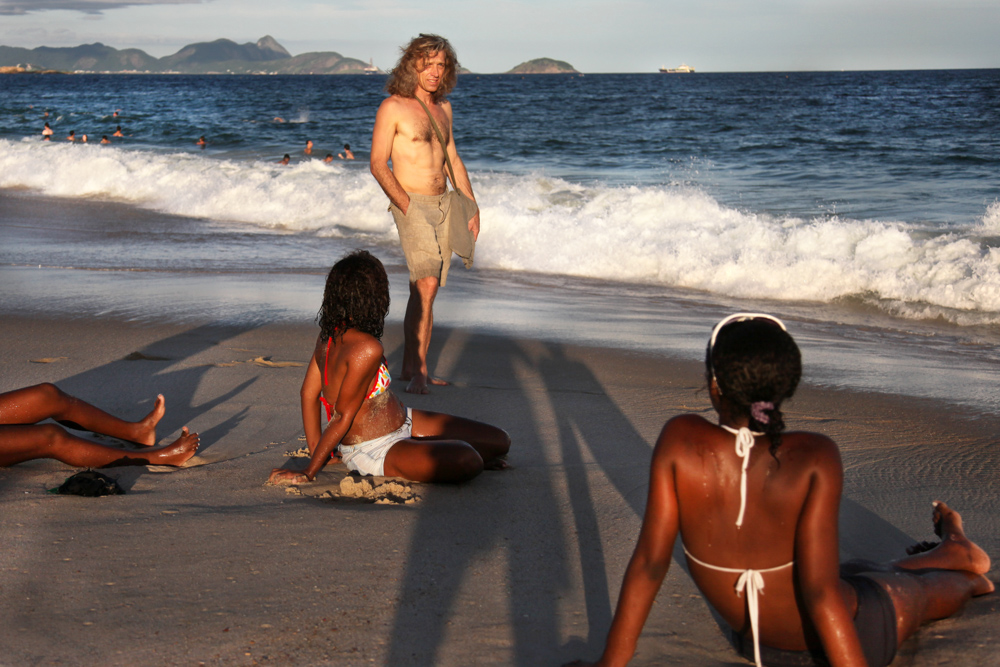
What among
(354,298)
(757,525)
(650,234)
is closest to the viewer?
(757,525)

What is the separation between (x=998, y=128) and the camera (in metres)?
23.8

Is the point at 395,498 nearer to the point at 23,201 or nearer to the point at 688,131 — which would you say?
the point at 23,201

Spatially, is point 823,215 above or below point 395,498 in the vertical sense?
above

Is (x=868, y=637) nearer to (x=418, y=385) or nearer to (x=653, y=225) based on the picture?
(x=418, y=385)

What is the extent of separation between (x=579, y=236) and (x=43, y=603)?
8284mm

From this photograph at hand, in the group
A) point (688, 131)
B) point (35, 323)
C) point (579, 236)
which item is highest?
point (688, 131)

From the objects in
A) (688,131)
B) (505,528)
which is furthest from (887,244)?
(688,131)

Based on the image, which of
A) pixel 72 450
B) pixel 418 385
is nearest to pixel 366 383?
pixel 72 450

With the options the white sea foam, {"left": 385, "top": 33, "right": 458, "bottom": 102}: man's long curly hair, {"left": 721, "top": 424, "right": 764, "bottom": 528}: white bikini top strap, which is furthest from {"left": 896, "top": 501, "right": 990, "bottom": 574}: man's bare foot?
the white sea foam

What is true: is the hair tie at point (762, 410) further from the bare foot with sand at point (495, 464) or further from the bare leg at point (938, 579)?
the bare foot with sand at point (495, 464)

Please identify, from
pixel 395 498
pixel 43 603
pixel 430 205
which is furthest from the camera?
pixel 430 205

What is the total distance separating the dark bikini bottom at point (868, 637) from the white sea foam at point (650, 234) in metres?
5.56

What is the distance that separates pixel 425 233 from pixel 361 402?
176 centimetres

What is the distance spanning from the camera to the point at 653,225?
1038cm
